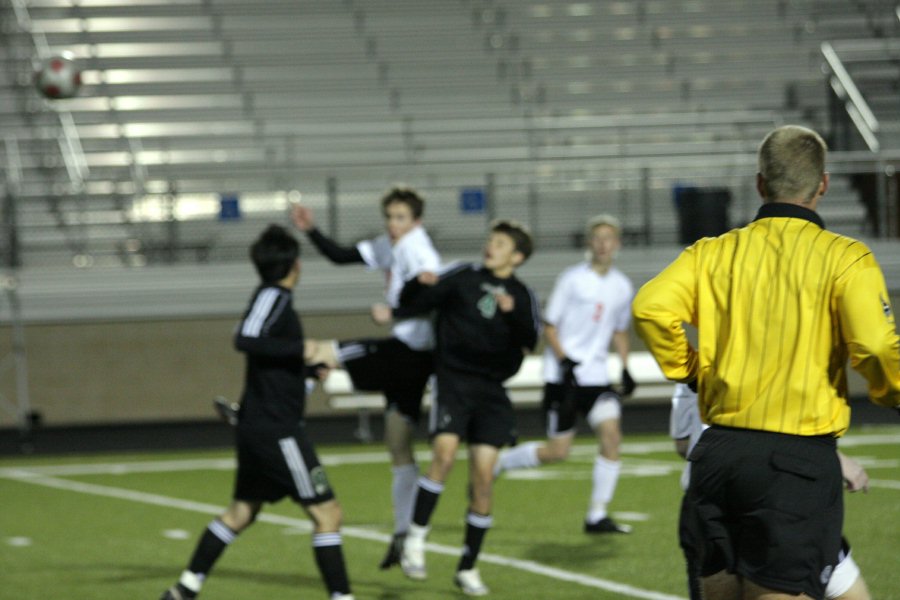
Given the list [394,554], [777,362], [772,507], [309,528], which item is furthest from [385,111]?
[772,507]

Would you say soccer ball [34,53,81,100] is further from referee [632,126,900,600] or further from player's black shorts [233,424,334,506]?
referee [632,126,900,600]

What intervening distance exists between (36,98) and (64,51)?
1.22 m

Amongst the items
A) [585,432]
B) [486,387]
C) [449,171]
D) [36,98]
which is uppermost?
[36,98]

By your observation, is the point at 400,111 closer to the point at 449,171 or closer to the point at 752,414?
the point at 449,171

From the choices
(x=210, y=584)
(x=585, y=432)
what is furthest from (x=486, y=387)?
(x=585, y=432)

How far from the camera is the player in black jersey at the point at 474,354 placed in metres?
7.52

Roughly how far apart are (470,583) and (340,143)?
14.1m

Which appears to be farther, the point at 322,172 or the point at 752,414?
the point at 322,172

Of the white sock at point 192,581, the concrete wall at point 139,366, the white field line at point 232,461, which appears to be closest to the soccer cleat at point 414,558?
the white sock at point 192,581

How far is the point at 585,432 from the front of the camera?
53.0ft

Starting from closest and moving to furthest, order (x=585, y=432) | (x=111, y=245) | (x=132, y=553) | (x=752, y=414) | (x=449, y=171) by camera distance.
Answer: (x=752, y=414) → (x=132, y=553) → (x=585, y=432) → (x=111, y=245) → (x=449, y=171)

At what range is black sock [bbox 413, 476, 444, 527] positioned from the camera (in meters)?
7.50

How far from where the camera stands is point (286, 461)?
6570 millimetres

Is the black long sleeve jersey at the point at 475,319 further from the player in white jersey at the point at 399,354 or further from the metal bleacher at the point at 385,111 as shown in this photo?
the metal bleacher at the point at 385,111
